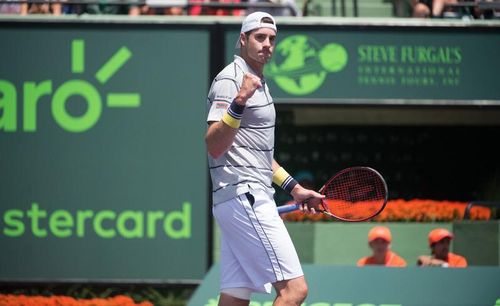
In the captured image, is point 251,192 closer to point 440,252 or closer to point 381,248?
point 381,248

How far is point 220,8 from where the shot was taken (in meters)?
10.4

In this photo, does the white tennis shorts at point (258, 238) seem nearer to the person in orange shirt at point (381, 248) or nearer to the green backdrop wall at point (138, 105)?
the person in orange shirt at point (381, 248)

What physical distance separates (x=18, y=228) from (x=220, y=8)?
9.53 ft

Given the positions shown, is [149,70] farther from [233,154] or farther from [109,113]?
[233,154]

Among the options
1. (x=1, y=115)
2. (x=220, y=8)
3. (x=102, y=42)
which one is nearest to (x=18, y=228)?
(x=1, y=115)

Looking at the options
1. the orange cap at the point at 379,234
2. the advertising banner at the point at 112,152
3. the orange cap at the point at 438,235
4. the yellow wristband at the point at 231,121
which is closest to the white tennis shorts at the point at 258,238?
the yellow wristband at the point at 231,121

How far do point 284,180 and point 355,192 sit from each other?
1.63ft

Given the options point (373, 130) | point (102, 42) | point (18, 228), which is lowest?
point (18, 228)

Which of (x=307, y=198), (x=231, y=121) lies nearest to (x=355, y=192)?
(x=307, y=198)

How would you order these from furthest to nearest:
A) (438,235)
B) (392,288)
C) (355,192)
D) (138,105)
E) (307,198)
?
(138,105) → (438,235) → (392,288) → (355,192) → (307,198)

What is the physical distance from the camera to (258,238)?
18.0 ft

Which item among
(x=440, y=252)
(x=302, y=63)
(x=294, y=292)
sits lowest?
(x=440, y=252)

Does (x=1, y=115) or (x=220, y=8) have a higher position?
(x=220, y=8)

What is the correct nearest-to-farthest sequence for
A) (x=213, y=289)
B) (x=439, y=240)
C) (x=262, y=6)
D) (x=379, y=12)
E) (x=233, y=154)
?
(x=233, y=154) → (x=213, y=289) → (x=439, y=240) → (x=262, y=6) → (x=379, y=12)
